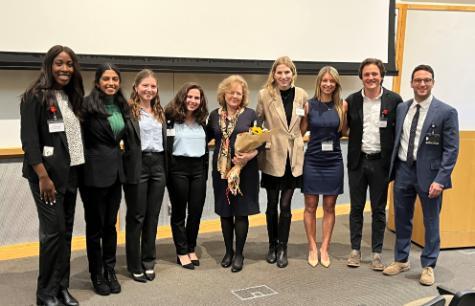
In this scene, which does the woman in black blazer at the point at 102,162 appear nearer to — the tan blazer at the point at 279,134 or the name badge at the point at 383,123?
the tan blazer at the point at 279,134

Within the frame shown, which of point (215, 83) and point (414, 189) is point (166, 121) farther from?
point (414, 189)

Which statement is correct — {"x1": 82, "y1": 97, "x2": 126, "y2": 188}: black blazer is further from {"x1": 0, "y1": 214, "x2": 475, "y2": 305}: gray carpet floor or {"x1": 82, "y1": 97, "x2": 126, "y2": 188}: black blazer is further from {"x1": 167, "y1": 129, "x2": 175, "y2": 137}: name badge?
{"x1": 0, "y1": 214, "x2": 475, "y2": 305}: gray carpet floor

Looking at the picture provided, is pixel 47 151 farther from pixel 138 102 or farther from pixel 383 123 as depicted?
pixel 383 123

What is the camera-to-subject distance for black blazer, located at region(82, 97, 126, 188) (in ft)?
9.66

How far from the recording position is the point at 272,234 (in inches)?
155

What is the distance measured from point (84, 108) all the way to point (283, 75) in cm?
146

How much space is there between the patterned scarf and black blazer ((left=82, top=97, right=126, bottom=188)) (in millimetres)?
849

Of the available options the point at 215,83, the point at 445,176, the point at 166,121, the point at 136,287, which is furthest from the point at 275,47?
the point at 136,287

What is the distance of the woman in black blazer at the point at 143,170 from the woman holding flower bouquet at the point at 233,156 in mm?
419

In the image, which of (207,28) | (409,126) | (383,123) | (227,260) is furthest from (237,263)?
(207,28)

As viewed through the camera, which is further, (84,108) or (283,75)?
(283,75)

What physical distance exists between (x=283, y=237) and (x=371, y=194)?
0.78 meters

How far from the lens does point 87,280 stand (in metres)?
3.45

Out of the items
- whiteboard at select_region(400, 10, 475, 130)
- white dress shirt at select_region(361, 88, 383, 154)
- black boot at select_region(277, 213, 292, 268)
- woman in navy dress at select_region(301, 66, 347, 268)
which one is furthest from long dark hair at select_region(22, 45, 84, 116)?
whiteboard at select_region(400, 10, 475, 130)
